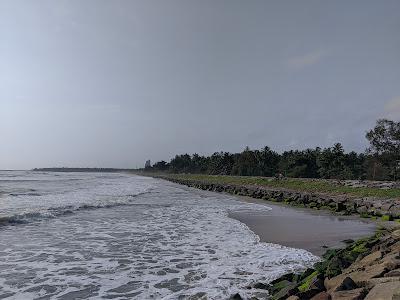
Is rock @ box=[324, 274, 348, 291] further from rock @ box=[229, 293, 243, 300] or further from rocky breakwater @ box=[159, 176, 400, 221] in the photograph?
rocky breakwater @ box=[159, 176, 400, 221]

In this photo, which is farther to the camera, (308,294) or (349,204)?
(349,204)

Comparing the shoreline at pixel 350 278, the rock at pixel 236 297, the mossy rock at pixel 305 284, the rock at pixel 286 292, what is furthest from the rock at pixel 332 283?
the rock at pixel 236 297

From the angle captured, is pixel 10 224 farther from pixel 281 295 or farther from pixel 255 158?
pixel 255 158

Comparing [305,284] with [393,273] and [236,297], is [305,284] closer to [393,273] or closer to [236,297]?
[236,297]

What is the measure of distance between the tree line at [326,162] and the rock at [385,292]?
46509 millimetres

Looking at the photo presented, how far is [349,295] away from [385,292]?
2.29 feet

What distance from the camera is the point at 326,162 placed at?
6506 centimetres

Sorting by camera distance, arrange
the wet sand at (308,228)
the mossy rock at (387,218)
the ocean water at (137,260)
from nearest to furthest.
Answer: the ocean water at (137,260) < the wet sand at (308,228) < the mossy rock at (387,218)

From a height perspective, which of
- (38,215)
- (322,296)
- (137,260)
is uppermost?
(322,296)

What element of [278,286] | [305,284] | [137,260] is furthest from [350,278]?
[137,260]

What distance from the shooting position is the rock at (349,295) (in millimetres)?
5363

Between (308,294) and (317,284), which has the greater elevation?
(317,284)

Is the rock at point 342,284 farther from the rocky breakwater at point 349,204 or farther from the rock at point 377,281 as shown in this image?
Result: the rocky breakwater at point 349,204

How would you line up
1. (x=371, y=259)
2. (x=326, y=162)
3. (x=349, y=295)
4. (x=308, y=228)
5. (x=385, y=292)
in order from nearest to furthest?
(x=385, y=292)
(x=349, y=295)
(x=371, y=259)
(x=308, y=228)
(x=326, y=162)
